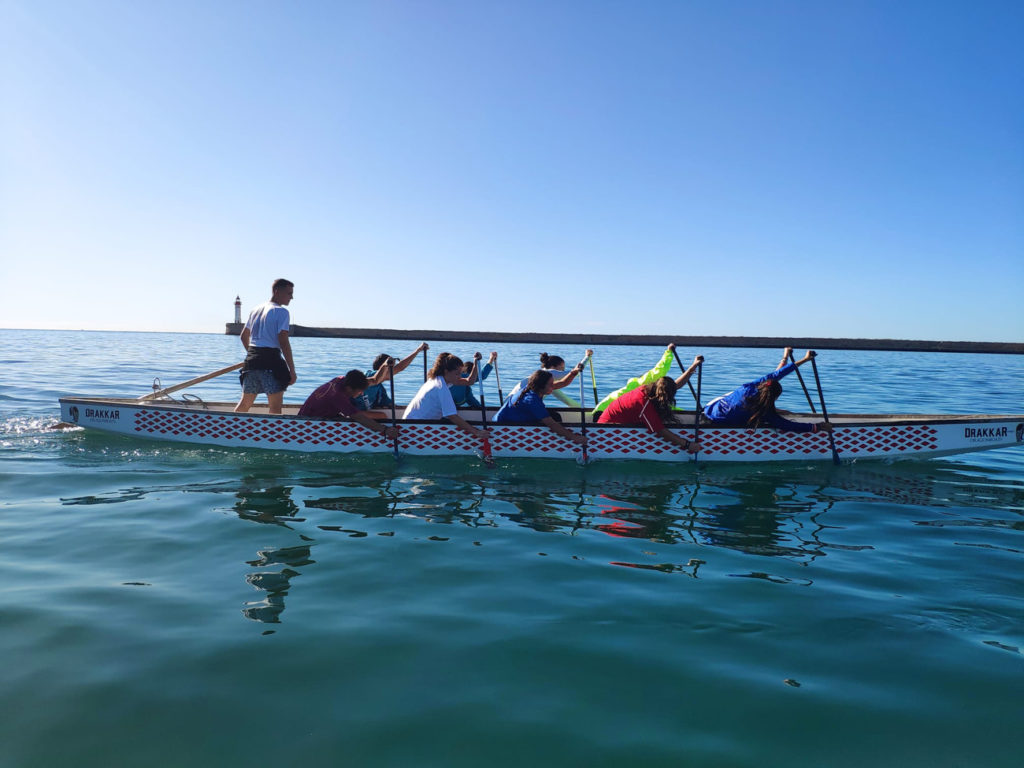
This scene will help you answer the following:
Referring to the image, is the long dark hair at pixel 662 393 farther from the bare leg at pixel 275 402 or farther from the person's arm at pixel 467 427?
the bare leg at pixel 275 402

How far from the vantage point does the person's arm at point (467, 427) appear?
936cm

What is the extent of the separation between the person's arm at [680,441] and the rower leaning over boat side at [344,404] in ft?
12.3

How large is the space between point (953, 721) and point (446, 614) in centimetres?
287

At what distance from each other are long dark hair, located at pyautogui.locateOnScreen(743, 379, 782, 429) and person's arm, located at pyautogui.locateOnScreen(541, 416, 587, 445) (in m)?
2.39

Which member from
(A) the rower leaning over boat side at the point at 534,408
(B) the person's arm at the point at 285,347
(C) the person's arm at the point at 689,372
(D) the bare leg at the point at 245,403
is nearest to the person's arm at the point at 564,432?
(A) the rower leaning over boat side at the point at 534,408

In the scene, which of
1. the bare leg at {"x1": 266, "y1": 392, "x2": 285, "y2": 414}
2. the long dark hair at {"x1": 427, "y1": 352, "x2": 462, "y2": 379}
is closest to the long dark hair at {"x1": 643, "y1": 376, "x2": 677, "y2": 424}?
the long dark hair at {"x1": 427, "y1": 352, "x2": 462, "y2": 379}

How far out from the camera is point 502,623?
437 cm

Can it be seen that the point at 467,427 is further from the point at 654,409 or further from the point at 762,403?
the point at 762,403

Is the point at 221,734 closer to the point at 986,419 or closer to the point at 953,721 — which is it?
the point at 953,721

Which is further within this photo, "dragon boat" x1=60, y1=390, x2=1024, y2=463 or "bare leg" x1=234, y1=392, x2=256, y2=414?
"bare leg" x1=234, y1=392, x2=256, y2=414

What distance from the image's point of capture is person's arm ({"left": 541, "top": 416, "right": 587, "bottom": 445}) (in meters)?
9.52

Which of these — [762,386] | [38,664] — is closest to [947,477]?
[762,386]

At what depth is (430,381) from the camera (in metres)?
9.87

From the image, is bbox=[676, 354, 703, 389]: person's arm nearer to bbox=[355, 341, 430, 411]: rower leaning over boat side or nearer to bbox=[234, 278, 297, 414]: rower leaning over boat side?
bbox=[355, 341, 430, 411]: rower leaning over boat side
